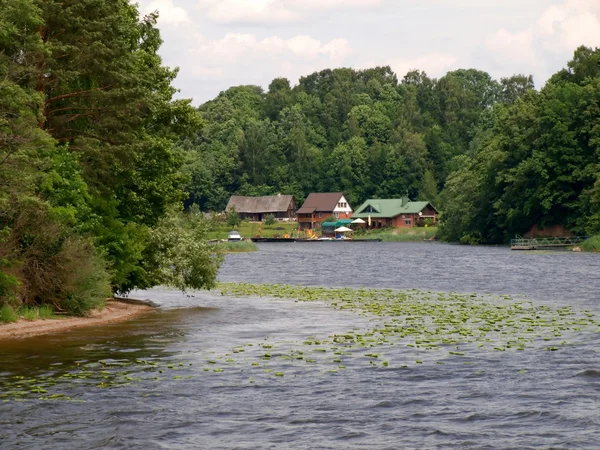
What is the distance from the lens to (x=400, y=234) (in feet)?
611

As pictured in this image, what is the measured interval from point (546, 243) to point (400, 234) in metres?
64.4

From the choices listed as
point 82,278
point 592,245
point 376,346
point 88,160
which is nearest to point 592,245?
point 592,245

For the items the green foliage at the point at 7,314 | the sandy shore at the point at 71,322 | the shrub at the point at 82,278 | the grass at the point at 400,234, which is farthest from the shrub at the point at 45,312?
the grass at the point at 400,234

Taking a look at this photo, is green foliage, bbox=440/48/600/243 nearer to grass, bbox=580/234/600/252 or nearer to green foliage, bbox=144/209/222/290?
grass, bbox=580/234/600/252

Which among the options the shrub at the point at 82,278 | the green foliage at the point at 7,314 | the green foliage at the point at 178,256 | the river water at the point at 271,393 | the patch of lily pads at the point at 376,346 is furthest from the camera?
the green foliage at the point at 178,256

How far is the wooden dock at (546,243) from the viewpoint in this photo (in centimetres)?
11838

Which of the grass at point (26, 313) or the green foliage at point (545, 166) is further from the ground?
the green foliage at point (545, 166)

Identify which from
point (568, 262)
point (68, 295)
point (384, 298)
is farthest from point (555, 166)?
point (68, 295)

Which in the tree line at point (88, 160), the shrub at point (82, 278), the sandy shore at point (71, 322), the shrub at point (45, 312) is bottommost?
the sandy shore at point (71, 322)

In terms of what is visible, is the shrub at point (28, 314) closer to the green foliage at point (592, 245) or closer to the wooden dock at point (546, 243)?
the green foliage at point (592, 245)

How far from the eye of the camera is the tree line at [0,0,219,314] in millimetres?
35594

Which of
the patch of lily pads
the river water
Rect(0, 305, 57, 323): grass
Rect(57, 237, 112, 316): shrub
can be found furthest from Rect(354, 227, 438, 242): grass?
Rect(0, 305, 57, 323): grass

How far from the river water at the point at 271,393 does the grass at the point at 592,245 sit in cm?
7444

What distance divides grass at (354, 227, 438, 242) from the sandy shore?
131m
